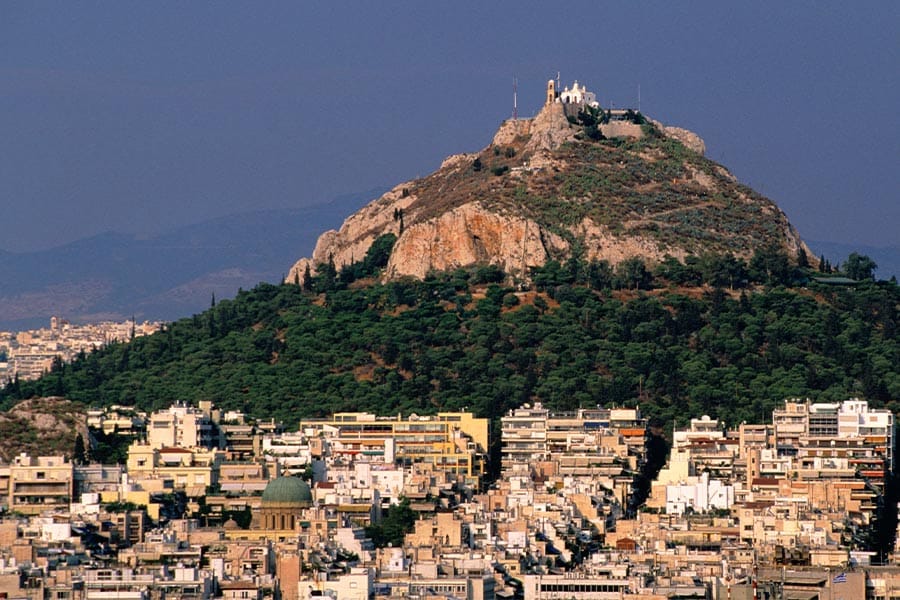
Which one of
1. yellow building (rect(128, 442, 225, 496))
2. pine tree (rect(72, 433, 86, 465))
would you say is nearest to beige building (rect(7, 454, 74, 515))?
yellow building (rect(128, 442, 225, 496))

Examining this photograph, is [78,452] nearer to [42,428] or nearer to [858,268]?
[42,428]

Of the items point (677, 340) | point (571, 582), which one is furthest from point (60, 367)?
point (571, 582)

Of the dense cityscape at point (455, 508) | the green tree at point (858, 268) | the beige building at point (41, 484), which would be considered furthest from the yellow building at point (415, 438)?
the green tree at point (858, 268)

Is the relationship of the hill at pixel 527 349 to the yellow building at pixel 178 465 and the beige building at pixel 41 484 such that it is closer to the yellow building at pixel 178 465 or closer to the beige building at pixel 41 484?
the yellow building at pixel 178 465

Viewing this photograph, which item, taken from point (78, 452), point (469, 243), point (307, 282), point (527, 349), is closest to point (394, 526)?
point (78, 452)

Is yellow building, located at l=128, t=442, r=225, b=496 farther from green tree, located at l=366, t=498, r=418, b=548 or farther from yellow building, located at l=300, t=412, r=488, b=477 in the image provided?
green tree, located at l=366, t=498, r=418, b=548

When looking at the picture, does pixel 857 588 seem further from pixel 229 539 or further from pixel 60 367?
pixel 60 367

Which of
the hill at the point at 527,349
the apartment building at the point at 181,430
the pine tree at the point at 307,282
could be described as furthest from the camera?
the pine tree at the point at 307,282
